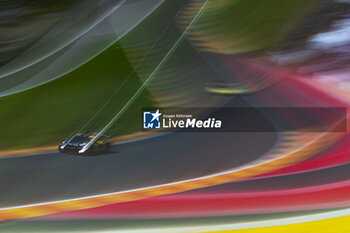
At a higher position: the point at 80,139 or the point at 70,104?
the point at 70,104

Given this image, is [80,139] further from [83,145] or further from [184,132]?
[184,132]

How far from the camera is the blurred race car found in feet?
6.95

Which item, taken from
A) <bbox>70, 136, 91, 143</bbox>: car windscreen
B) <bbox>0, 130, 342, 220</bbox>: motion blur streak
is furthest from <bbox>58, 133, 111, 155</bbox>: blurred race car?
<bbox>0, 130, 342, 220</bbox>: motion blur streak

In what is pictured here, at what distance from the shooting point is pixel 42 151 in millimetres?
2143

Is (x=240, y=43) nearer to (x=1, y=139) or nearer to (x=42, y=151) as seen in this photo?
(x=42, y=151)

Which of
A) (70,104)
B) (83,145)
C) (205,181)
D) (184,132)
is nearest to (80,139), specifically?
(83,145)

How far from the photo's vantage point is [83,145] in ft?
6.94

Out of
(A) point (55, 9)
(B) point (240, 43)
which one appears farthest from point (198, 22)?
(A) point (55, 9)

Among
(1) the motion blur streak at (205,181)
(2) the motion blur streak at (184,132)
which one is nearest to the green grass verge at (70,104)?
(2) the motion blur streak at (184,132)

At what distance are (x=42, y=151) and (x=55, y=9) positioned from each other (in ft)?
2.38

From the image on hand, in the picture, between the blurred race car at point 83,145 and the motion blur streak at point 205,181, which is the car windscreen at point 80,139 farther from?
the motion blur streak at point 205,181

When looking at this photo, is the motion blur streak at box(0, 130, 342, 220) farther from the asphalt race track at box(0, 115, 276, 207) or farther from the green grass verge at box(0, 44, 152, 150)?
the green grass verge at box(0, 44, 152, 150)

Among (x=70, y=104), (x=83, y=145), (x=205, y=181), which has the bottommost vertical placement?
(x=205, y=181)

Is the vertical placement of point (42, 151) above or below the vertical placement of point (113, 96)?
below
